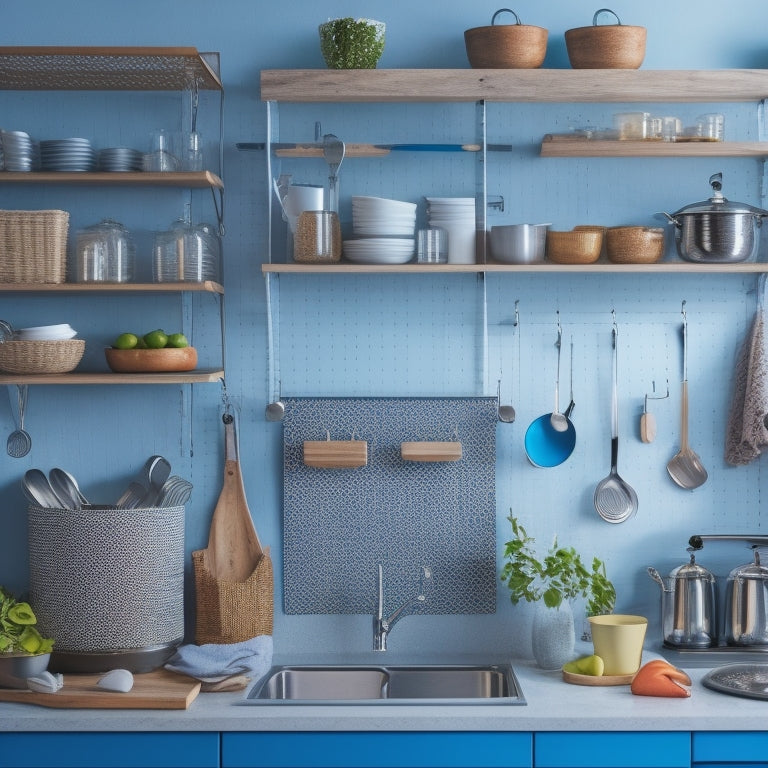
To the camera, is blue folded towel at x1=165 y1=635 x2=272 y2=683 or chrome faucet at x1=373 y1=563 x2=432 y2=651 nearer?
blue folded towel at x1=165 y1=635 x2=272 y2=683

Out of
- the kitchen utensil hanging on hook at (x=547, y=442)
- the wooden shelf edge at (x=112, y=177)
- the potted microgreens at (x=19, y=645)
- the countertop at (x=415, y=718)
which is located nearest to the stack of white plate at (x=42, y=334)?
the wooden shelf edge at (x=112, y=177)

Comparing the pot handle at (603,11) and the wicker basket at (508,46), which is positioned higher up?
the pot handle at (603,11)

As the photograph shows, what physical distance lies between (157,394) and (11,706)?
33.6 inches

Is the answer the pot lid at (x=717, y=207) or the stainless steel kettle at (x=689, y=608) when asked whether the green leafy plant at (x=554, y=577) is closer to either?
the stainless steel kettle at (x=689, y=608)

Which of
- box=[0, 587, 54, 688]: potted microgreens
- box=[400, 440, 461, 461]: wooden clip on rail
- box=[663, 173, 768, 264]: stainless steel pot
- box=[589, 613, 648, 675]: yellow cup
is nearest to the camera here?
box=[0, 587, 54, 688]: potted microgreens

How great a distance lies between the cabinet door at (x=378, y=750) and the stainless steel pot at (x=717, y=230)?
Result: 47.9 inches

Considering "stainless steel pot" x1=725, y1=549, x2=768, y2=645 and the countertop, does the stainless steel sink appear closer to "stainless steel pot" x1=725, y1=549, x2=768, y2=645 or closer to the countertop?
the countertop

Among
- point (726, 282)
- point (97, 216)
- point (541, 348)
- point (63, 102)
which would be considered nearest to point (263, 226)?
point (97, 216)

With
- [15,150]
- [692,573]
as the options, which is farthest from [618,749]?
[15,150]

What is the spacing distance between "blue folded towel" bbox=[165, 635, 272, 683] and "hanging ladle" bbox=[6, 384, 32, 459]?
673 millimetres

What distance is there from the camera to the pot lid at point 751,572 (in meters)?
2.56

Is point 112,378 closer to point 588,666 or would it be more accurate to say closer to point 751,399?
point 588,666

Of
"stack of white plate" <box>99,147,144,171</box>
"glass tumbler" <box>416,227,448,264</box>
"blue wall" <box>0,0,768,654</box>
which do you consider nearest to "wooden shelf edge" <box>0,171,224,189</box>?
"stack of white plate" <box>99,147,144,171</box>

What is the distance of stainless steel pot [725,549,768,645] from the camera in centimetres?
255
